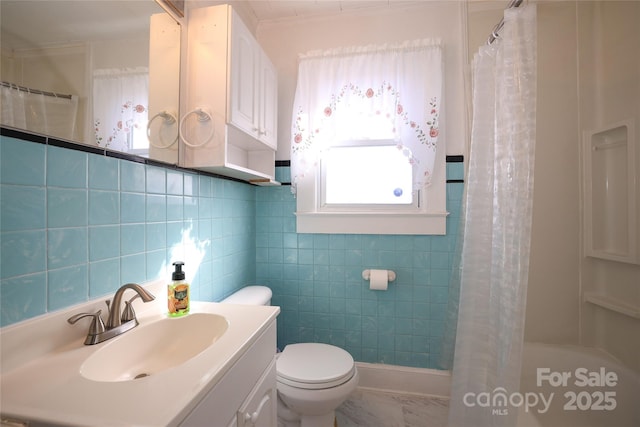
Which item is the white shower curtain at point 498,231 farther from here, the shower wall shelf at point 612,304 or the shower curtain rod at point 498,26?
the shower wall shelf at point 612,304

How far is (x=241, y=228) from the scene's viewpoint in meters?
1.68

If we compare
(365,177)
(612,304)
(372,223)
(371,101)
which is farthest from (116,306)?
(612,304)

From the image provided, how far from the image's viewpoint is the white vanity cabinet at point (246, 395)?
574 mm

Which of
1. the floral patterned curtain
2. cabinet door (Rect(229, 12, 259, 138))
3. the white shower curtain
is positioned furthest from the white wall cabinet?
the white shower curtain

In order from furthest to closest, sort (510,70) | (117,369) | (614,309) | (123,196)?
(614,309)
(510,70)
(123,196)
(117,369)

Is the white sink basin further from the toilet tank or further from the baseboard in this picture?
the baseboard

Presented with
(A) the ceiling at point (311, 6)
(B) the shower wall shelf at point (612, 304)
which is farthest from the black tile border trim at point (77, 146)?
(B) the shower wall shelf at point (612, 304)

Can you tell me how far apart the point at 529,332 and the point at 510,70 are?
1530 mm

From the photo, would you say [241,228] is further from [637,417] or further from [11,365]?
[637,417]

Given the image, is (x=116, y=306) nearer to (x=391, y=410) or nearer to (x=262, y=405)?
(x=262, y=405)

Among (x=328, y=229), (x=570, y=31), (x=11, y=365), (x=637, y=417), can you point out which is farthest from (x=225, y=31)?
(x=637, y=417)

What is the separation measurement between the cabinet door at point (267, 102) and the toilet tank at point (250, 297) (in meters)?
0.88

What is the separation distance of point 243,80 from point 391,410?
200 cm

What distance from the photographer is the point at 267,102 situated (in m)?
1.54
